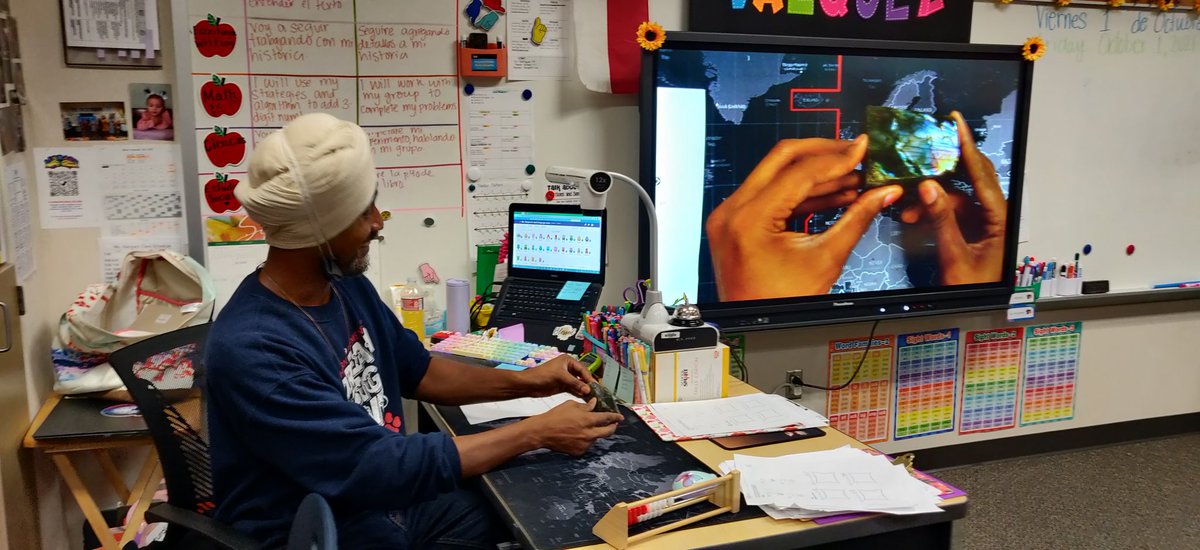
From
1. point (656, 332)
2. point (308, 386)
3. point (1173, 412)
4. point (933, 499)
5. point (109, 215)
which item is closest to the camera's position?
point (308, 386)

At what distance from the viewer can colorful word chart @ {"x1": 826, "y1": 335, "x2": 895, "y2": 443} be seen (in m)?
3.30

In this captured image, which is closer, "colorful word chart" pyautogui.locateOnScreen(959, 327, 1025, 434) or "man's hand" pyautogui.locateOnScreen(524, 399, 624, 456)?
"man's hand" pyautogui.locateOnScreen(524, 399, 624, 456)

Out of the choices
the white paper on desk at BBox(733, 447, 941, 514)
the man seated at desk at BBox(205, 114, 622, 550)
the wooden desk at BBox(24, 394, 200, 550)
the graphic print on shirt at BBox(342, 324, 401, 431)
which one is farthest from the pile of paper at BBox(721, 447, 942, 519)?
the wooden desk at BBox(24, 394, 200, 550)

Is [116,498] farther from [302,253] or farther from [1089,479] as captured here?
[1089,479]

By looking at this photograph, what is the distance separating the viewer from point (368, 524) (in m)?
1.55

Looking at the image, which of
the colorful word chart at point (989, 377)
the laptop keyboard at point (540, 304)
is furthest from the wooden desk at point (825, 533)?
the colorful word chart at point (989, 377)

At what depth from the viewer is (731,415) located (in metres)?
1.91

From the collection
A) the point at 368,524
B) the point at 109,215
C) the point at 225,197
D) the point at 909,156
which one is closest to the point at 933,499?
the point at 368,524

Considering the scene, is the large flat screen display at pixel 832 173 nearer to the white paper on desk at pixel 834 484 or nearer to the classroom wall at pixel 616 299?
the classroom wall at pixel 616 299

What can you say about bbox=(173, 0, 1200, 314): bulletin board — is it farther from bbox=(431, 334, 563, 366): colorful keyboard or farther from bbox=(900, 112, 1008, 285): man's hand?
bbox=(431, 334, 563, 366): colorful keyboard

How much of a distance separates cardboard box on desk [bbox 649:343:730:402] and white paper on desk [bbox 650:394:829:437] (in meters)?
0.02

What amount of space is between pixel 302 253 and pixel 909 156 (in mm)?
2218

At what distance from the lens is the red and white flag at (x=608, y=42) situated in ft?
9.00

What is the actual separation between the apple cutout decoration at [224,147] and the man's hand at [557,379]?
4.01ft
